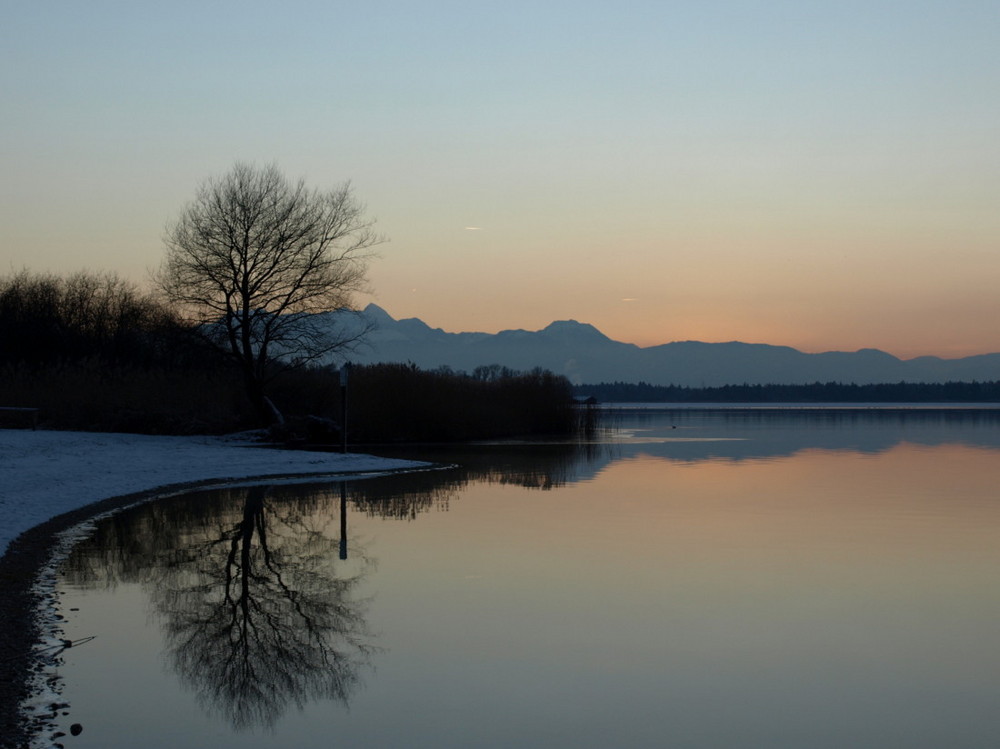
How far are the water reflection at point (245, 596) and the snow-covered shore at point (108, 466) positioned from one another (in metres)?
1.39

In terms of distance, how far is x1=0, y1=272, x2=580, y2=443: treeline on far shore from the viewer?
37031 millimetres

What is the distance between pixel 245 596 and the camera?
10.5 meters

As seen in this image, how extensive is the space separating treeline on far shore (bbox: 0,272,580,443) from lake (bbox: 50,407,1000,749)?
19.6m

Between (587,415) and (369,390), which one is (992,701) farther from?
(587,415)

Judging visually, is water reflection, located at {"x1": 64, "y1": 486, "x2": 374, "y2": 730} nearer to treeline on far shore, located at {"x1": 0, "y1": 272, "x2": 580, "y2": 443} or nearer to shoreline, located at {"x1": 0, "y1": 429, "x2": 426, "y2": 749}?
shoreline, located at {"x1": 0, "y1": 429, "x2": 426, "y2": 749}

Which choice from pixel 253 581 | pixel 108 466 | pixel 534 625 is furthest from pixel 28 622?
pixel 108 466

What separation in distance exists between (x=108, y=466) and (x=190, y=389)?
1676cm

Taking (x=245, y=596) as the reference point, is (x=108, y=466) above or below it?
above

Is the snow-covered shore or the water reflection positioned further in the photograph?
the snow-covered shore

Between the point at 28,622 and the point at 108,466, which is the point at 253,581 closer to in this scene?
the point at 28,622

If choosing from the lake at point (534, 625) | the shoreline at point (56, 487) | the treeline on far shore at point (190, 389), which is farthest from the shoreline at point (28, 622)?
the treeline on far shore at point (190, 389)

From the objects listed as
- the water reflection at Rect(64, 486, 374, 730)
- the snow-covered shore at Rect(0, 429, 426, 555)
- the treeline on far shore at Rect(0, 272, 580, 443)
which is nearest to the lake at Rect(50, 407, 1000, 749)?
the water reflection at Rect(64, 486, 374, 730)

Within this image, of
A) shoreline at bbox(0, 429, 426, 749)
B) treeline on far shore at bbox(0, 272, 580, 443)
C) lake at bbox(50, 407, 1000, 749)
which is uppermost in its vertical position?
treeline on far shore at bbox(0, 272, 580, 443)

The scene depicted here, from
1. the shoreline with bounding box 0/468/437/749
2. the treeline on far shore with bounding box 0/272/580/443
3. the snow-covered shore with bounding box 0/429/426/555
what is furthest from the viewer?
the treeline on far shore with bounding box 0/272/580/443
